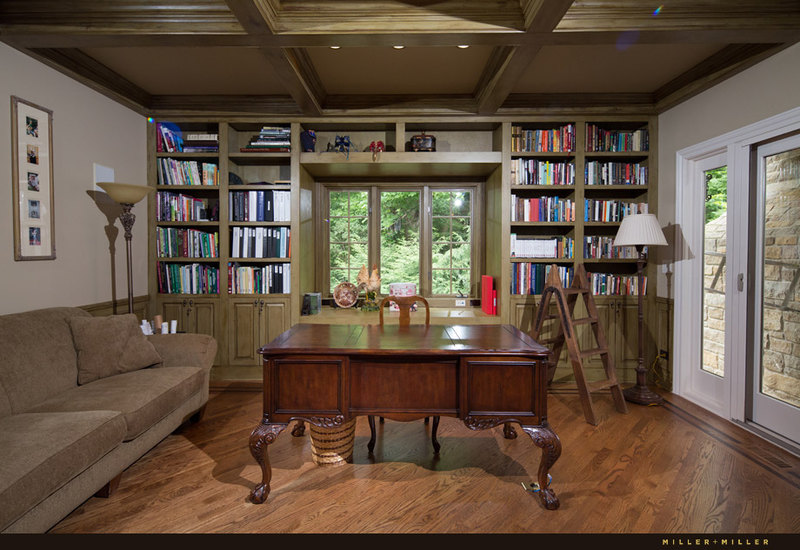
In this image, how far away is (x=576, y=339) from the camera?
3857 mm

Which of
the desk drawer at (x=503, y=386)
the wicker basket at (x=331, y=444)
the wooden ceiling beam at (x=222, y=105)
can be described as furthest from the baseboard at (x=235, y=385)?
the desk drawer at (x=503, y=386)

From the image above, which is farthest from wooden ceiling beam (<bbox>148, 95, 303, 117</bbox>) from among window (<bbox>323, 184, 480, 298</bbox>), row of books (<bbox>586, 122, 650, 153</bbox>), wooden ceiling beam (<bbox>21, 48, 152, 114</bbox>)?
row of books (<bbox>586, 122, 650, 153</bbox>)

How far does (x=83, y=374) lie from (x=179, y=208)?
6.57ft

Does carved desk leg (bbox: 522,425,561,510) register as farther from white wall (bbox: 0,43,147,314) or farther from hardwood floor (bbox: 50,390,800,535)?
white wall (bbox: 0,43,147,314)

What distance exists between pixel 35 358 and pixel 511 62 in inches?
130

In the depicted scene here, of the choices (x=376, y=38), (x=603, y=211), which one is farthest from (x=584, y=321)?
(x=376, y=38)

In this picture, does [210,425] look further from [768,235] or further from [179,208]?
[768,235]

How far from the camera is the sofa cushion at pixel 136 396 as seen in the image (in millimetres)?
2330

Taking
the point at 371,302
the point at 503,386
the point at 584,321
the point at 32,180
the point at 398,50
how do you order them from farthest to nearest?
the point at 371,302 < the point at 584,321 < the point at 398,50 < the point at 32,180 < the point at 503,386

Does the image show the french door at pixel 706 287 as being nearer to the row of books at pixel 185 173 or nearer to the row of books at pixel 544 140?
the row of books at pixel 544 140

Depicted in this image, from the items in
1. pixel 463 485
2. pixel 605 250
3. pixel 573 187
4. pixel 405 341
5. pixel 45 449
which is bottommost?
pixel 463 485

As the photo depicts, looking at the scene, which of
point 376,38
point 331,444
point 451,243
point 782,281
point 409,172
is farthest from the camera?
point 451,243

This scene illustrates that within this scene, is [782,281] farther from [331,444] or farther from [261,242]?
[261,242]

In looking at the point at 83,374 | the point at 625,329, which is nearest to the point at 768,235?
the point at 625,329
